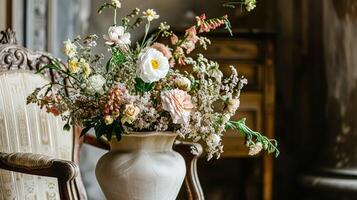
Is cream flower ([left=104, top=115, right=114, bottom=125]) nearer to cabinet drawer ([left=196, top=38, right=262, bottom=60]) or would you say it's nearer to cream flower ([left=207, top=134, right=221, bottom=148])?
cream flower ([left=207, top=134, right=221, bottom=148])

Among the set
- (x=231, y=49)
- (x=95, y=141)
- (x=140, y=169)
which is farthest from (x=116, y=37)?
(x=231, y=49)

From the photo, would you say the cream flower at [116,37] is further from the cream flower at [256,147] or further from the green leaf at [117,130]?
the cream flower at [256,147]

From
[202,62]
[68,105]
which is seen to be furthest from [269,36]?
[68,105]

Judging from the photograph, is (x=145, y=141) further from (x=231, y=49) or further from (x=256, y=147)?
(x=231, y=49)

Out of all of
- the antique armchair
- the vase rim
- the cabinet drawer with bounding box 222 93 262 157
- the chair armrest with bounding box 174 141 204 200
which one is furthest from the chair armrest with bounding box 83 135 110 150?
the cabinet drawer with bounding box 222 93 262 157

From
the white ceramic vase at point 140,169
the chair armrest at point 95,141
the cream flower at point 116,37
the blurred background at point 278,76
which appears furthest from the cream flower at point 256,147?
the blurred background at point 278,76

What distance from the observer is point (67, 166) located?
145 centimetres

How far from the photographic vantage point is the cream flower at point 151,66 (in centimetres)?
130

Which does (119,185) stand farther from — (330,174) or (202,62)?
(330,174)

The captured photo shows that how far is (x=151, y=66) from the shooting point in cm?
131

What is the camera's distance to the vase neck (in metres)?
1.36

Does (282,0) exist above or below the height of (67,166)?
above

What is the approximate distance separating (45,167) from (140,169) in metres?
0.32

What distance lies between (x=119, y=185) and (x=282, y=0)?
7.41 ft
